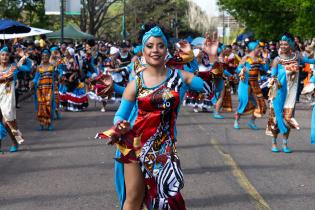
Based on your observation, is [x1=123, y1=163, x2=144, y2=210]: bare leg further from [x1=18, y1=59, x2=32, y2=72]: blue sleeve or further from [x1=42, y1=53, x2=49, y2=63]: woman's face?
[x1=42, y1=53, x2=49, y2=63]: woman's face

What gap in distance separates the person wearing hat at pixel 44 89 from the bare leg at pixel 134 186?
9436 mm

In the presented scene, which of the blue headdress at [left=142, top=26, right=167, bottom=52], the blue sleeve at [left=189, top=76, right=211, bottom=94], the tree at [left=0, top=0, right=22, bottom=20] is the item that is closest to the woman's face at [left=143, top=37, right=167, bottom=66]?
the blue headdress at [left=142, top=26, right=167, bottom=52]

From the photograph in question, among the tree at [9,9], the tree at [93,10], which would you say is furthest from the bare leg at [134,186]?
the tree at [93,10]

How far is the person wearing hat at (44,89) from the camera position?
14.5m

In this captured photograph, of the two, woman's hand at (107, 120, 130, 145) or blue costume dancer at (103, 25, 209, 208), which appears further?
blue costume dancer at (103, 25, 209, 208)

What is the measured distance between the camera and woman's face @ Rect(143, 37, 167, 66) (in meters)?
5.45

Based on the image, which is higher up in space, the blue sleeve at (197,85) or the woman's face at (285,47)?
the woman's face at (285,47)

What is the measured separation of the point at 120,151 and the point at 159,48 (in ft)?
3.01

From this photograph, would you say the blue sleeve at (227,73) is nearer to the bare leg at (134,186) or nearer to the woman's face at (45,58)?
the woman's face at (45,58)

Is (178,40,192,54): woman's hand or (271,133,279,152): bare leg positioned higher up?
(178,40,192,54): woman's hand

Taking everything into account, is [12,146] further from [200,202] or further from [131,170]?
[131,170]

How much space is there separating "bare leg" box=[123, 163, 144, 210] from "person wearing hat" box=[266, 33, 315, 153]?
20.0 ft

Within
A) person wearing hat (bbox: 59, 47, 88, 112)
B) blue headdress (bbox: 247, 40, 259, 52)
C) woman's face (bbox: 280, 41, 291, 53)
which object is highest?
woman's face (bbox: 280, 41, 291, 53)

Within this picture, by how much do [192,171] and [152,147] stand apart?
4099 mm
